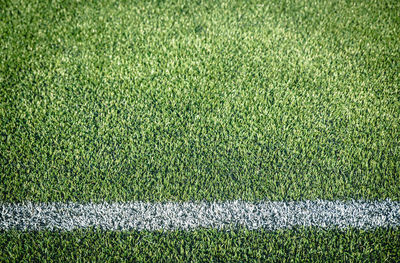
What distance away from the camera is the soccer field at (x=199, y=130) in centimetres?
150

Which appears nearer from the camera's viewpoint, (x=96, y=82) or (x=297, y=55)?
(x=96, y=82)

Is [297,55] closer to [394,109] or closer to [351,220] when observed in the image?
[394,109]

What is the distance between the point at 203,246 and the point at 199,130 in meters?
0.67

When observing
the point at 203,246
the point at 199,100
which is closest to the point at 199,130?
the point at 199,100

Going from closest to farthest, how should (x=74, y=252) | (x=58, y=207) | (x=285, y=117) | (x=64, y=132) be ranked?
(x=74, y=252)
(x=58, y=207)
(x=64, y=132)
(x=285, y=117)

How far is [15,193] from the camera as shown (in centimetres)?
156

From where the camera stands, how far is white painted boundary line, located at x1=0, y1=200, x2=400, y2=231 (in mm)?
1503

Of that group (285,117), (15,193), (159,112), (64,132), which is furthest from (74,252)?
(285,117)

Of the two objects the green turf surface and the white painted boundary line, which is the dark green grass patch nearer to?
the white painted boundary line

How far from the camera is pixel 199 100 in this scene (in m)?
1.93

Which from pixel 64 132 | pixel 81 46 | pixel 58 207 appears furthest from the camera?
pixel 81 46

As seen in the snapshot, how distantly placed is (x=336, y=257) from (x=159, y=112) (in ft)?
4.13

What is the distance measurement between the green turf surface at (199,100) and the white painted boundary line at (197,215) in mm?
51

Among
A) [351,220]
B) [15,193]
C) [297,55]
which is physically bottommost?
[15,193]
